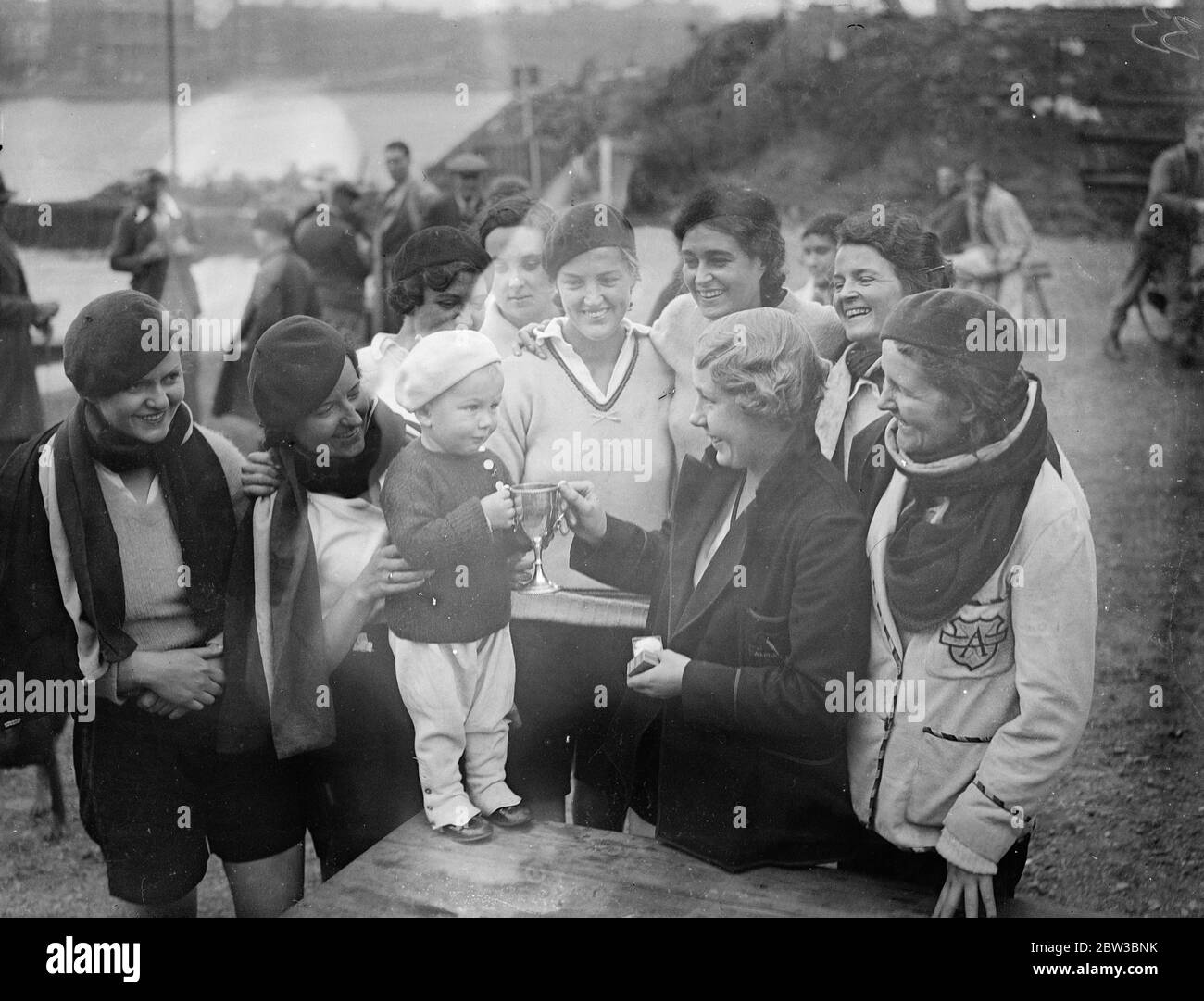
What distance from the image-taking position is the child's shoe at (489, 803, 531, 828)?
3824 millimetres

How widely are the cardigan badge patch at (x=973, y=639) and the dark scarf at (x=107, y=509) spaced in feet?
6.40

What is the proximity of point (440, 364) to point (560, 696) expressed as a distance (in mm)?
985

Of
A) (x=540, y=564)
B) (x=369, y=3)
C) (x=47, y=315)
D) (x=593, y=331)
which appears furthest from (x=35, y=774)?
(x=369, y=3)

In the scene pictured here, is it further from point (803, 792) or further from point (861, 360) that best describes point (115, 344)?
point (803, 792)

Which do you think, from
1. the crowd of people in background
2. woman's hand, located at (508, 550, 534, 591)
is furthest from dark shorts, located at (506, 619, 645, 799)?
woman's hand, located at (508, 550, 534, 591)

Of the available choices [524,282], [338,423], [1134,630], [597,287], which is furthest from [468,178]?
[1134,630]

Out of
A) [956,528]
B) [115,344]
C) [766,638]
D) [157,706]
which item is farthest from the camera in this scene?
[157,706]

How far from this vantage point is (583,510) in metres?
3.75

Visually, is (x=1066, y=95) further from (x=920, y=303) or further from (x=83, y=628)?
(x=83, y=628)

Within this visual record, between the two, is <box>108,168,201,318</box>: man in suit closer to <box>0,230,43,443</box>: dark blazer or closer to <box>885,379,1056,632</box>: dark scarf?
<box>0,230,43,443</box>: dark blazer

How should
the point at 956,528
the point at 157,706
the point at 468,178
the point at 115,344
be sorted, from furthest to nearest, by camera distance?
the point at 468,178, the point at 157,706, the point at 115,344, the point at 956,528

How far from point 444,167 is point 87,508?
1373 mm

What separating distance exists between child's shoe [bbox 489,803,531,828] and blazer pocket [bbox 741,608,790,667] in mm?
785

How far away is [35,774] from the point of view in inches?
162
